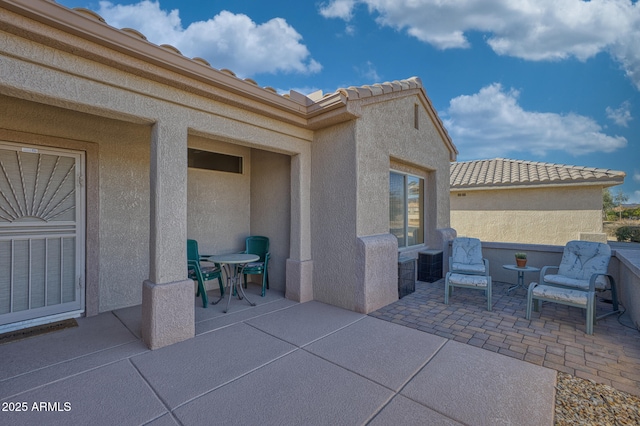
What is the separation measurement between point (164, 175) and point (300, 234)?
269 cm

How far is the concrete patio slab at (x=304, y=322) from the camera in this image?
3889 mm

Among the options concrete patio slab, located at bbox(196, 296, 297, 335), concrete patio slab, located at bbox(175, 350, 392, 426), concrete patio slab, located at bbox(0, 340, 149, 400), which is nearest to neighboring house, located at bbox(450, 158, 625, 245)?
concrete patio slab, located at bbox(196, 296, 297, 335)

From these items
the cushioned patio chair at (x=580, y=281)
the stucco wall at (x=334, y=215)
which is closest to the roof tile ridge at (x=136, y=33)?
the stucco wall at (x=334, y=215)

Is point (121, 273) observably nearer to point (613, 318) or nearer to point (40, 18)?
point (40, 18)

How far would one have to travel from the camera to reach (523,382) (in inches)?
110

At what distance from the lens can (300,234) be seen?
5.43 metres

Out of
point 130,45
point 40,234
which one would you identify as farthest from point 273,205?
point 40,234

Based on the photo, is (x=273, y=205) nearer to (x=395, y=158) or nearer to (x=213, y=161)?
(x=213, y=161)

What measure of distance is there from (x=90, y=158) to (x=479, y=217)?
1364 cm

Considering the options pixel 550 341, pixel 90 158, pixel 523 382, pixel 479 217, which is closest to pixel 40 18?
pixel 90 158

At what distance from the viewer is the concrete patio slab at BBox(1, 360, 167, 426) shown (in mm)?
2232

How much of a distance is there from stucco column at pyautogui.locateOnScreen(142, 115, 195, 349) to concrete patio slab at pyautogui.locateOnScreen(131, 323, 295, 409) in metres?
0.29

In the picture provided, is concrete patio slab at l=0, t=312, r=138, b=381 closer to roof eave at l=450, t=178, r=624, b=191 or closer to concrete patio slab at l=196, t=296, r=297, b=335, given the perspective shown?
concrete patio slab at l=196, t=296, r=297, b=335

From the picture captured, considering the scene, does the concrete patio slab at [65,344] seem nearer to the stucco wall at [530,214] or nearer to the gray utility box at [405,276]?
the gray utility box at [405,276]
